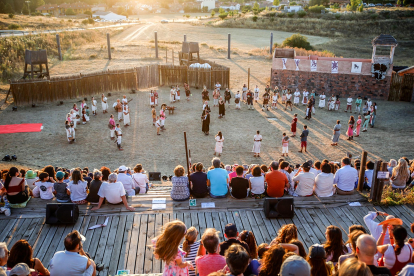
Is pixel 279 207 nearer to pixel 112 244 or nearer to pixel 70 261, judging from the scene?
pixel 112 244

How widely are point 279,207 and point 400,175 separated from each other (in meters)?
3.96

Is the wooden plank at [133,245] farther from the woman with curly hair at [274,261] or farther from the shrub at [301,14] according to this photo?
the shrub at [301,14]

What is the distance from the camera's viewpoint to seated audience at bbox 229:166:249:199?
7777mm

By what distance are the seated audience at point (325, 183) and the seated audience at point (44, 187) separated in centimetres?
626

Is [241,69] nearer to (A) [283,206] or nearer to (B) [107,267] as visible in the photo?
(A) [283,206]

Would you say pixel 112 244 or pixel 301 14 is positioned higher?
pixel 301 14

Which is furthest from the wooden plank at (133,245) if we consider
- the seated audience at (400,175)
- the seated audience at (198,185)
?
the seated audience at (400,175)

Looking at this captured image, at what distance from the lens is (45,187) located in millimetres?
7723

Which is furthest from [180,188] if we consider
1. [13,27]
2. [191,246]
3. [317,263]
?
[13,27]

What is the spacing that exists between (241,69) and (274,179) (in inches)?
1022

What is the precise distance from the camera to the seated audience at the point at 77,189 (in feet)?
24.6

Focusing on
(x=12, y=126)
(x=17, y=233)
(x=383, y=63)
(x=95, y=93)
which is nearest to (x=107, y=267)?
(x=17, y=233)

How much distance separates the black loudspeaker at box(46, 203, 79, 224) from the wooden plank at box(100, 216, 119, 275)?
786 millimetres

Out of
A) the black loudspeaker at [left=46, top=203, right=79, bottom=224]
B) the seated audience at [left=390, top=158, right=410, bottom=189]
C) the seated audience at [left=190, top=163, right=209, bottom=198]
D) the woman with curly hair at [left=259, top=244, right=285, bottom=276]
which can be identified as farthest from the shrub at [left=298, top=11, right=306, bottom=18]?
the woman with curly hair at [left=259, top=244, right=285, bottom=276]
